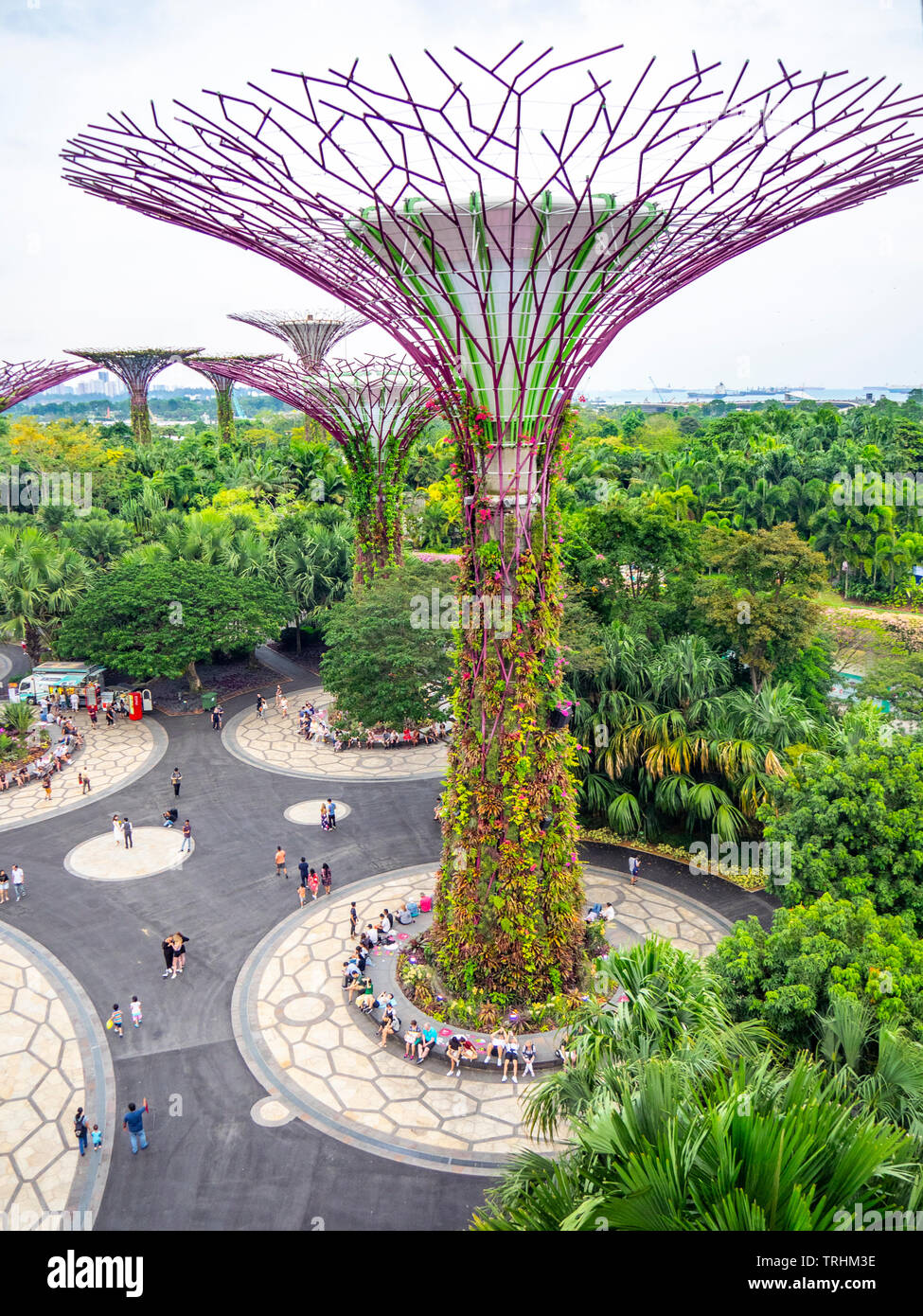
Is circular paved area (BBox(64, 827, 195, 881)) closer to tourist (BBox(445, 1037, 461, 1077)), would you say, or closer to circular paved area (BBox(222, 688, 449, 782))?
circular paved area (BBox(222, 688, 449, 782))

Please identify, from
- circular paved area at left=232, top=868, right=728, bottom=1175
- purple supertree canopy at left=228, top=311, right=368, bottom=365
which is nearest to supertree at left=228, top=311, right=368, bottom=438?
purple supertree canopy at left=228, top=311, right=368, bottom=365

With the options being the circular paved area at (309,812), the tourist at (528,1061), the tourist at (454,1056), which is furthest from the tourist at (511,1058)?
the circular paved area at (309,812)

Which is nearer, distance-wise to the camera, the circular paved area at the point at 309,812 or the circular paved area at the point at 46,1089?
the circular paved area at the point at 46,1089

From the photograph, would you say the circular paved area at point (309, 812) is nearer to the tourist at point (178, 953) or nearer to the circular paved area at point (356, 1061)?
the circular paved area at point (356, 1061)

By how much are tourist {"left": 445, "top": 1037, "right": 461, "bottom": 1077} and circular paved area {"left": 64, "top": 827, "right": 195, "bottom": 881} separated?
957 cm

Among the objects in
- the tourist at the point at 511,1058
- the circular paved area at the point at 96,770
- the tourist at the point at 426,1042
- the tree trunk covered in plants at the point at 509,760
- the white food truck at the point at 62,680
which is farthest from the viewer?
the white food truck at the point at 62,680

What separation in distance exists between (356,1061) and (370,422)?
70.0ft

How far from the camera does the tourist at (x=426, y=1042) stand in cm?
1522

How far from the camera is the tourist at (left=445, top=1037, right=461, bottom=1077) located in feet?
48.5

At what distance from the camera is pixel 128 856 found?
2209 cm

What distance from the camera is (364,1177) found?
12688 mm

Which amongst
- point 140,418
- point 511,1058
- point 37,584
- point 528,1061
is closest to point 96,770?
point 37,584

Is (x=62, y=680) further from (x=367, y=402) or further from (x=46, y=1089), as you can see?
(x=46, y=1089)

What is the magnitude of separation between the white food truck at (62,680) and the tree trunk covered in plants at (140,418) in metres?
37.1
